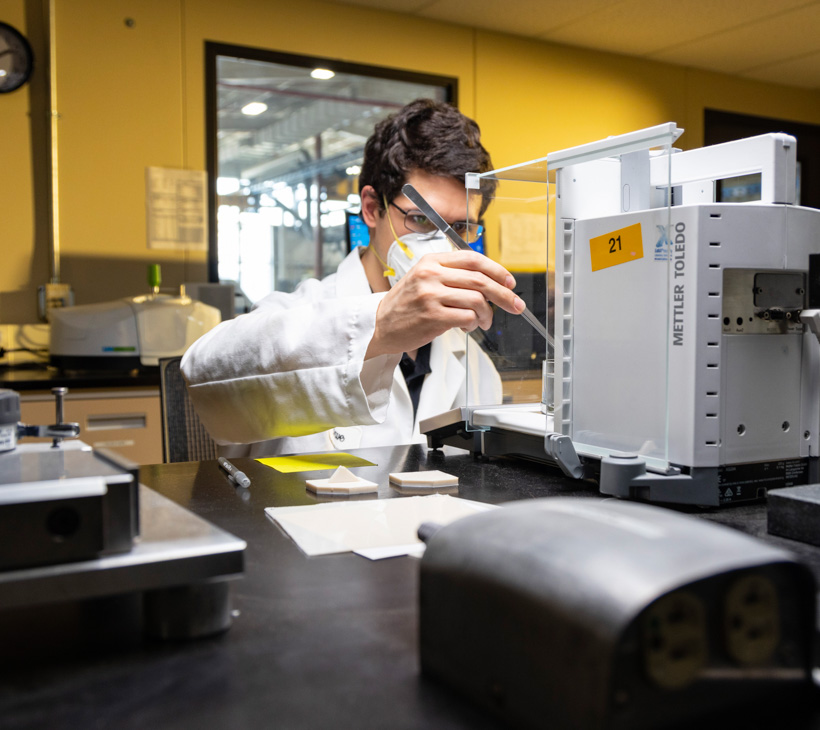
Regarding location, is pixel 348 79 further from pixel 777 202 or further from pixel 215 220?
pixel 777 202

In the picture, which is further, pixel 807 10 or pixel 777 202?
pixel 807 10

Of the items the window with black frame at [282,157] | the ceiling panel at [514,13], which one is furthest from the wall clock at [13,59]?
the ceiling panel at [514,13]

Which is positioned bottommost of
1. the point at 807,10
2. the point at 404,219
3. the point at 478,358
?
the point at 478,358

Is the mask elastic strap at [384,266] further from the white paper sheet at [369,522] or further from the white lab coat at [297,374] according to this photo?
the white paper sheet at [369,522]

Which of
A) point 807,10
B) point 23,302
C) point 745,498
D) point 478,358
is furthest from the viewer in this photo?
point 807,10

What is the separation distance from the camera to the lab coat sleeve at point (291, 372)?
110 centimetres

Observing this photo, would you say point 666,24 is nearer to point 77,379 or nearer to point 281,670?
point 77,379

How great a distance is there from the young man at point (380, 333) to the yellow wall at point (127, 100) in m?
1.38

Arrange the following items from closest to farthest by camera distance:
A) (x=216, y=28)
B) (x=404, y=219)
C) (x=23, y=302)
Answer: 1. (x=404, y=219)
2. (x=23, y=302)
3. (x=216, y=28)

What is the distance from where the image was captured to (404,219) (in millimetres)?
1586

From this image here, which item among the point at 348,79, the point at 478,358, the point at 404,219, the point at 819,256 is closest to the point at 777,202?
the point at 819,256

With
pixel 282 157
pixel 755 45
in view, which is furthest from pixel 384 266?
pixel 755 45

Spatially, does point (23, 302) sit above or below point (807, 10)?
below

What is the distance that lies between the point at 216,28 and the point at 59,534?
2.91m
